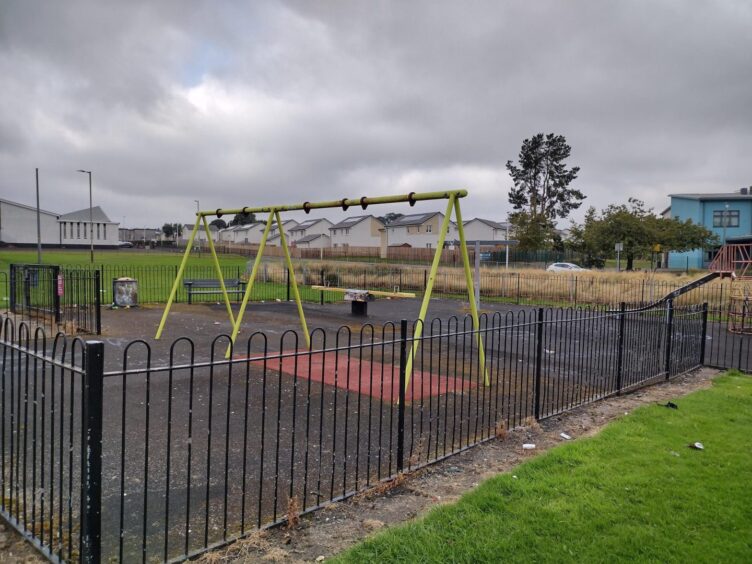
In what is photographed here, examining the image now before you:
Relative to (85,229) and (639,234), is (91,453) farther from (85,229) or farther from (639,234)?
(85,229)

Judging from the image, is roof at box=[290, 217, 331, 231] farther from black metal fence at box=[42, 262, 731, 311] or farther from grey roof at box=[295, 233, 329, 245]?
black metal fence at box=[42, 262, 731, 311]

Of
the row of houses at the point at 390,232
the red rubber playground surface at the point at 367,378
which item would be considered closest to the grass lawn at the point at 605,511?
the red rubber playground surface at the point at 367,378

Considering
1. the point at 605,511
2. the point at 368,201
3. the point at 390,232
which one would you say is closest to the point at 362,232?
the point at 390,232

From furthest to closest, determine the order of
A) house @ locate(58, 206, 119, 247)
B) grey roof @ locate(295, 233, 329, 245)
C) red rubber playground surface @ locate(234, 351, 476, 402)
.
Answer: grey roof @ locate(295, 233, 329, 245) → house @ locate(58, 206, 119, 247) → red rubber playground surface @ locate(234, 351, 476, 402)

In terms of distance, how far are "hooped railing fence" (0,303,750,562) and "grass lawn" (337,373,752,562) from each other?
796mm

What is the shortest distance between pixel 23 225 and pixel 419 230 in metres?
50.1

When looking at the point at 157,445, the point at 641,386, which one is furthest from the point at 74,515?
the point at 641,386

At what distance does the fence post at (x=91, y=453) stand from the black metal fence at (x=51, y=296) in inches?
353

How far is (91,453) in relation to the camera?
2773 millimetres

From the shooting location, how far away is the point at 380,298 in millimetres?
22281

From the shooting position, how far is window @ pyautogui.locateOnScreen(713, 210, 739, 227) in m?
46.1

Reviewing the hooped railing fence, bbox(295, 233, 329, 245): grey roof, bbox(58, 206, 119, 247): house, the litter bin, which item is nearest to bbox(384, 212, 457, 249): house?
bbox(295, 233, 329, 245): grey roof

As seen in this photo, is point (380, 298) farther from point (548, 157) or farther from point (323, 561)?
point (548, 157)

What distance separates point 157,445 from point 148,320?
8865 millimetres
